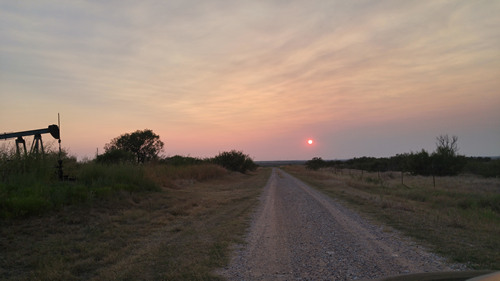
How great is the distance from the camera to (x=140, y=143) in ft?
171

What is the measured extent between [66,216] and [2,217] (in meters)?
1.62

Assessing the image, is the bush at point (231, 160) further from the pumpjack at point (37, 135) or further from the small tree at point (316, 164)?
the pumpjack at point (37, 135)

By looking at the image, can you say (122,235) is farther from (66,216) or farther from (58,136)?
(58,136)

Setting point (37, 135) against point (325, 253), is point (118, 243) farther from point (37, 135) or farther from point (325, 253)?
point (37, 135)

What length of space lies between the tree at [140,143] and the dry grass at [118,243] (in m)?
39.1

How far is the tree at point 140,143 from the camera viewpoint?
50575mm

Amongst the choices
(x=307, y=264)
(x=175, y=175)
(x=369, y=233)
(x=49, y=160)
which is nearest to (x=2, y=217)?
(x=49, y=160)

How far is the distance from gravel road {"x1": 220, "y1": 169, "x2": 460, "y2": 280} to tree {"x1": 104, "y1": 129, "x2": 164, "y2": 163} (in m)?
42.8

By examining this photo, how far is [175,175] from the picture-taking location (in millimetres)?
29000

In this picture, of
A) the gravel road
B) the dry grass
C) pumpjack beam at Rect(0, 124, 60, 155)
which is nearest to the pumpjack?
pumpjack beam at Rect(0, 124, 60, 155)

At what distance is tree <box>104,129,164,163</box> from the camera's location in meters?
50.6

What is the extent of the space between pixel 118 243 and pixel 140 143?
151ft

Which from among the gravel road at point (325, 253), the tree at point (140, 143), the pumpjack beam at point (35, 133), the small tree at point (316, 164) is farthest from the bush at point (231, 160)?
the gravel road at point (325, 253)

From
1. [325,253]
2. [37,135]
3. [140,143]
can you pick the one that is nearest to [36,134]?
[37,135]
